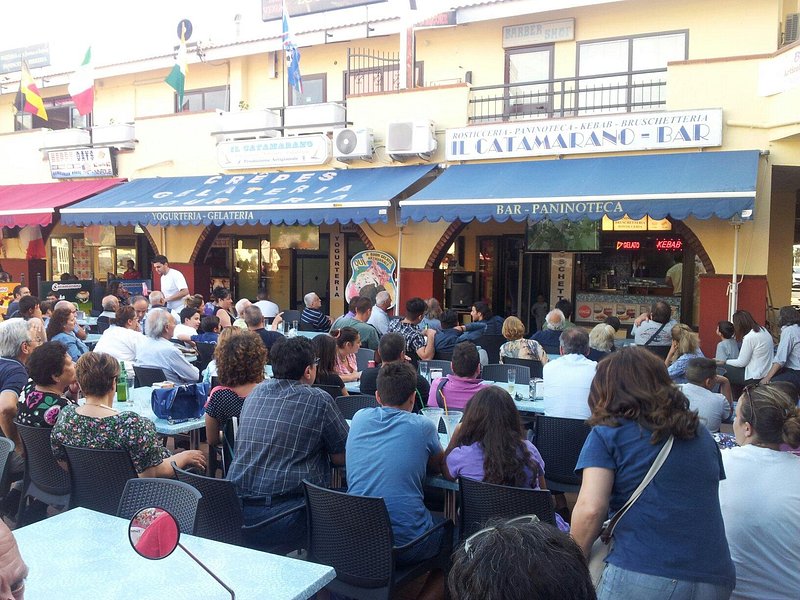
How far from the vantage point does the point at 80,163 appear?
15391 mm

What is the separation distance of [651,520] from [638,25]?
34.4 feet

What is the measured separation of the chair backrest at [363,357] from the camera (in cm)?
791

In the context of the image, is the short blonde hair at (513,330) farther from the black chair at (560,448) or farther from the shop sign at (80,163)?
the shop sign at (80,163)

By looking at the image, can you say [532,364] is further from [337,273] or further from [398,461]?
[337,273]

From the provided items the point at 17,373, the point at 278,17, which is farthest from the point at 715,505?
the point at 278,17

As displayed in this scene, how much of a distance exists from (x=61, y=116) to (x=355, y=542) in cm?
1749

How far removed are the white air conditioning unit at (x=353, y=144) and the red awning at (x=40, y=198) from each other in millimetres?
5723

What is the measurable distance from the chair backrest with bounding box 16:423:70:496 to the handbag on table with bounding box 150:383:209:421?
2.81 feet

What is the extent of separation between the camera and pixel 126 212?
12.6 m

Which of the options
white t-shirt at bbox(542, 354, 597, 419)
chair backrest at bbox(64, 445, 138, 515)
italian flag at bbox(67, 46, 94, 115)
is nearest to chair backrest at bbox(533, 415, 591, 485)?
white t-shirt at bbox(542, 354, 597, 419)

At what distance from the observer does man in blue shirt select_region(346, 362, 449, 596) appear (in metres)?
3.59

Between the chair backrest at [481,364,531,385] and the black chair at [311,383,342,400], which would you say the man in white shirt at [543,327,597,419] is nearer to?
the chair backrest at [481,364,531,385]

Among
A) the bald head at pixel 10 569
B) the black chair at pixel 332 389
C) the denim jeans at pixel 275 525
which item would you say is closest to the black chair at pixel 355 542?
the denim jeans at pixel 275 525

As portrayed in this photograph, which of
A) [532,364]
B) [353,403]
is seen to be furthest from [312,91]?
[353,403]
